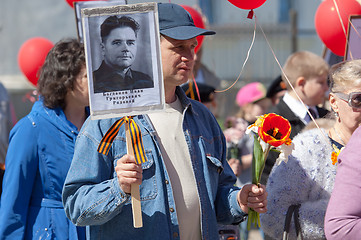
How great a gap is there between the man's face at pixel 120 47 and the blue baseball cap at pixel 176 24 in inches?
10.2

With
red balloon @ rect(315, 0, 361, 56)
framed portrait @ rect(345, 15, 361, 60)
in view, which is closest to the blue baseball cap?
framed portrait @ rect(345, 15, 361, 60)

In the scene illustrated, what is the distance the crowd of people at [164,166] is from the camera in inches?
94.3

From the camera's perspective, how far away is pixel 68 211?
8.38 ft

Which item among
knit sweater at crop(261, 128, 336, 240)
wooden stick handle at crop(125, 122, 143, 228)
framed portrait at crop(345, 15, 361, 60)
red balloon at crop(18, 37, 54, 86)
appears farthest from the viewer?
red balloon at crop(18, 37, 54, 86)

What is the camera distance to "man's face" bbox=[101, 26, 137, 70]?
2387 millimetres

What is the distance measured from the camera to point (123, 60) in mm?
2408

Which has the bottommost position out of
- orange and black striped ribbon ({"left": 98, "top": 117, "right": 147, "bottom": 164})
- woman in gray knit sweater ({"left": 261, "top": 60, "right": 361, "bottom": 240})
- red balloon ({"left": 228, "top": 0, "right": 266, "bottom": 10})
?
woman in gray knit sweater ({"left": 261, "top": 60, "right": 361, "bottom": 240})

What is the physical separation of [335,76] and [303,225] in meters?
0.78

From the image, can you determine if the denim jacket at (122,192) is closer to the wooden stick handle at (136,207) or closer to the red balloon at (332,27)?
the wooden stick handle at (136,207)

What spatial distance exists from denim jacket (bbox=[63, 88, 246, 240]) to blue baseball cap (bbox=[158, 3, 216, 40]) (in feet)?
1.31

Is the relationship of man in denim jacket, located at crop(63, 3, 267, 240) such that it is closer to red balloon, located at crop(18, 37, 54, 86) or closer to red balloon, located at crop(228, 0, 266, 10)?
red balloon, located at crop(228, 0, 266, 10)

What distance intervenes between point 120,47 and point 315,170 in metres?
1.25

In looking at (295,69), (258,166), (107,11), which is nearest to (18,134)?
(107,11)

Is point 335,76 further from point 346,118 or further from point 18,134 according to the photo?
point 18,134
